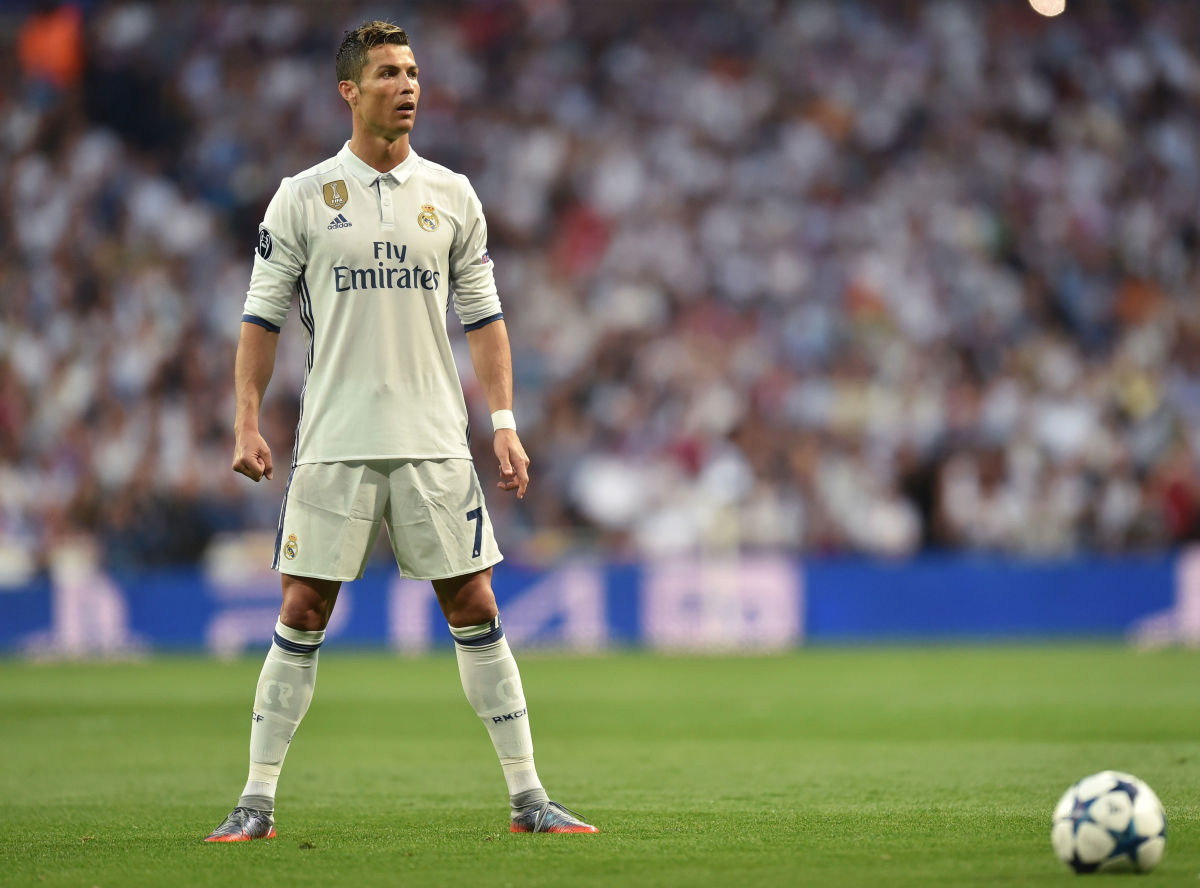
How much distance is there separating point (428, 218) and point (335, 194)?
0.33 meters

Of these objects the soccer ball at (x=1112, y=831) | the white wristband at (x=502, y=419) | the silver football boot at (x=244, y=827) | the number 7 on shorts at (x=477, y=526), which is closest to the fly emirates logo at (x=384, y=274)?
the white wristband at (x=502, y=419)

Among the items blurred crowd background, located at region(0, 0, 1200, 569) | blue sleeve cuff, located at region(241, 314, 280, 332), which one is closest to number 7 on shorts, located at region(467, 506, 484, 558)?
blue sleeve cuff, located at region(241, 314, 280, 332)

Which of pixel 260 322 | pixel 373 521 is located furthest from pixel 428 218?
pixel 373 521

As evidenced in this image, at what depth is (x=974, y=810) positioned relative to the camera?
240 inches

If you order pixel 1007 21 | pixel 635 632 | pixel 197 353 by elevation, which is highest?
pixel 1007 21

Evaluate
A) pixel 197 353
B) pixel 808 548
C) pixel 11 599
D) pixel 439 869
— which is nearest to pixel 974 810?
pixel 439 869

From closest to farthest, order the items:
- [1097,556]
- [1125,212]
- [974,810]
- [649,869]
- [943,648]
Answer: [649,869]
[974,810]
[943,648]
[1097,556]
[1125,212]

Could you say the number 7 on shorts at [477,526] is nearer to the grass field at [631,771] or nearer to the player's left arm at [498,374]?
the player's left arm at [498,374]

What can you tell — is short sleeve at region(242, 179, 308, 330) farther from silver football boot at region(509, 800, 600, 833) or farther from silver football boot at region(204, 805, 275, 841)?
silver football boot at region(509, 800, 600, 833)

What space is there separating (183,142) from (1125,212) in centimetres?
1205

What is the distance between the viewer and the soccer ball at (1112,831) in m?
4.62

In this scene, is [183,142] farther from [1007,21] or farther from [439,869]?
[439,869]

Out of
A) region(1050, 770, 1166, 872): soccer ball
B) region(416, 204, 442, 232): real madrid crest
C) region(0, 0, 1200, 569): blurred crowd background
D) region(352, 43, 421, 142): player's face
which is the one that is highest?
region(0, 0, 1200, 569): blurred crowd background

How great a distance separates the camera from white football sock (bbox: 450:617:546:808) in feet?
18.7
